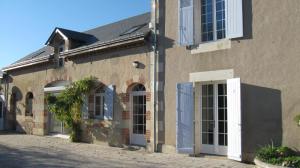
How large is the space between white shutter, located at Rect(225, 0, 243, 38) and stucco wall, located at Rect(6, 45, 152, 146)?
10.7 ft

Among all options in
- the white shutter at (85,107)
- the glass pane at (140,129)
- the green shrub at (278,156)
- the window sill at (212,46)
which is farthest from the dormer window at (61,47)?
the green shrub at (278,156)

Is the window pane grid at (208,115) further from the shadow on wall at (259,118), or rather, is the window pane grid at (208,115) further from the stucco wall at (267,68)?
the shadow on wall at (259,118)

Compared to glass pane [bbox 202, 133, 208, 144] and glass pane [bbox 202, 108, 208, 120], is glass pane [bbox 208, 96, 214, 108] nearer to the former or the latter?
glass pane [bbox 202, 108, 208, 120]

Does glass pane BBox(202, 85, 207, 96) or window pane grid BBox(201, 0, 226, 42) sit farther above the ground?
window pane grid BBox(201, 0, 226, 42)

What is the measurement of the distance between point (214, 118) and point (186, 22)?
9.90 feet

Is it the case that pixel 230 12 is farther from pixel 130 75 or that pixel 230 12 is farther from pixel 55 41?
pixel 55 41

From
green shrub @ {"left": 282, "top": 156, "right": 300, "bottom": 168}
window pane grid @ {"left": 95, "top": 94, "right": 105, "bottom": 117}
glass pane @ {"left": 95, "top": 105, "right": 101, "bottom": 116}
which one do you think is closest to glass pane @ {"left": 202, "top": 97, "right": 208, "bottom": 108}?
green shrub @ {"left": 282, "top": 156, "right": 300, "bottom": 168}

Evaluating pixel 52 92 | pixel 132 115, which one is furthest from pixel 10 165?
pixel 52 92

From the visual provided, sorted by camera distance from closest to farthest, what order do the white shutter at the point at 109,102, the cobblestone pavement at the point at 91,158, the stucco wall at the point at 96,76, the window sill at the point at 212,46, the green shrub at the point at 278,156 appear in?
the green shrub at the point at 278,156
the cobblestone pavement at the point at 91,158
the window sill at the point at 212,46
the stucco wall at the point at 96,76
the white shutter at the point at 109,102

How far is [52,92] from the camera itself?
17.1 meters

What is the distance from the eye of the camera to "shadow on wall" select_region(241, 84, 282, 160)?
8867mm

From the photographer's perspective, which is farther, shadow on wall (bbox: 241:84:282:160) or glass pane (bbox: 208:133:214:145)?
glass pane (bbox: 208:133:214:145)

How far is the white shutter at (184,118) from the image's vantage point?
34.5ft

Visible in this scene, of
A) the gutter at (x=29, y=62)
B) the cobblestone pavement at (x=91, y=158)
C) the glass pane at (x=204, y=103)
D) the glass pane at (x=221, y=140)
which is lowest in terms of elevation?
the cobblestone pavement at (x=91, y=158)
